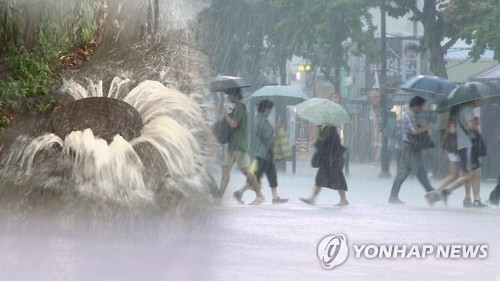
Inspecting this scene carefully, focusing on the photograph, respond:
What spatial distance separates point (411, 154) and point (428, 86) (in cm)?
46

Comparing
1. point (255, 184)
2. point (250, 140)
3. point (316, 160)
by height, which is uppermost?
point (250, 140)

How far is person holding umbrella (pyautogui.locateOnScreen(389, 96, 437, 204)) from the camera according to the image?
312 inches

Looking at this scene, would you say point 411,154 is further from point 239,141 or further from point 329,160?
point 239,141

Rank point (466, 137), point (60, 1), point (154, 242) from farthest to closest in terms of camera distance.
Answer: point (60, 1), point (154, 242), point (466, 137)

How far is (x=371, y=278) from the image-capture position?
7.55m

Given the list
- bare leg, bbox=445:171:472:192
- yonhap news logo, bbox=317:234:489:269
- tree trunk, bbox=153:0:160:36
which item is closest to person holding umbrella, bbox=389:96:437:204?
bare leg, bbox=445:171:472:192

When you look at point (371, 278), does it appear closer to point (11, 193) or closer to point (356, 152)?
point (356, 152)

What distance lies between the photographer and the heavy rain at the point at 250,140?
311 inches

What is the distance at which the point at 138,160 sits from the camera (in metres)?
8.80

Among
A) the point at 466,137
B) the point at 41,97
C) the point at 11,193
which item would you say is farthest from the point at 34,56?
the point at 466,137

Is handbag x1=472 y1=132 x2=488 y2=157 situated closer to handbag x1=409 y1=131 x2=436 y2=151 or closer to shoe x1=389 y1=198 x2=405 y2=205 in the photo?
handbag x1=409 y1=131 x2=436 y2=151

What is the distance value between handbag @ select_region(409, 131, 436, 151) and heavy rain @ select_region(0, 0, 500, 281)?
15mm

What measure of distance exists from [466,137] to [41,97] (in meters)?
2.57

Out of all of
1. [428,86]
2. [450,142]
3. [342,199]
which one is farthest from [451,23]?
[342,199]
